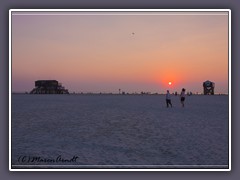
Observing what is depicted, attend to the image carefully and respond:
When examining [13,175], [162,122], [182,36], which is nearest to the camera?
[13,175]

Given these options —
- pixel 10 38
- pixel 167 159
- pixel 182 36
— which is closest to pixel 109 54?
pixel 182 36

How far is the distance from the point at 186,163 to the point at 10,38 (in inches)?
138

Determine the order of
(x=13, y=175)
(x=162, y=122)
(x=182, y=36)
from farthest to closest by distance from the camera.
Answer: (x=162, y=122) → (x=182, y=36) → (x=13, y=175)

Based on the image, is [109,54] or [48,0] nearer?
[48,0]

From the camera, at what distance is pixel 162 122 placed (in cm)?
904

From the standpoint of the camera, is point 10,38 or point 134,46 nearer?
point 10,38

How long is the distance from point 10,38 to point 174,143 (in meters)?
3.44
